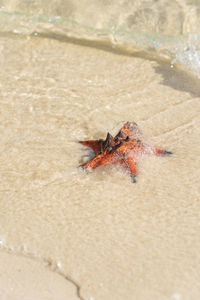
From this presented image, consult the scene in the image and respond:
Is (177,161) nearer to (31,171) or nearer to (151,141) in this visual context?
(151,141)

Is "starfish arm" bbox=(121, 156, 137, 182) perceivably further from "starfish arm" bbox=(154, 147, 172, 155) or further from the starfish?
"starfish arm" bbox=(154, 147, 172, 155)

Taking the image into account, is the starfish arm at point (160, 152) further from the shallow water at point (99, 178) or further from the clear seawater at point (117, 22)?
the clear seawater at point (117, 22)

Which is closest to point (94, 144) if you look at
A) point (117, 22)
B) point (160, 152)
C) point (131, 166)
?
point (131, 166)

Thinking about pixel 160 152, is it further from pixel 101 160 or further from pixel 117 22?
pixel 117 22

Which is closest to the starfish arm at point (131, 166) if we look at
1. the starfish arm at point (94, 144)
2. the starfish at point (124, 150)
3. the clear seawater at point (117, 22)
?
the starfish at point (124, 150)

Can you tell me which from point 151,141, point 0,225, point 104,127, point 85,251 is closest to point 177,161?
point 151,141
